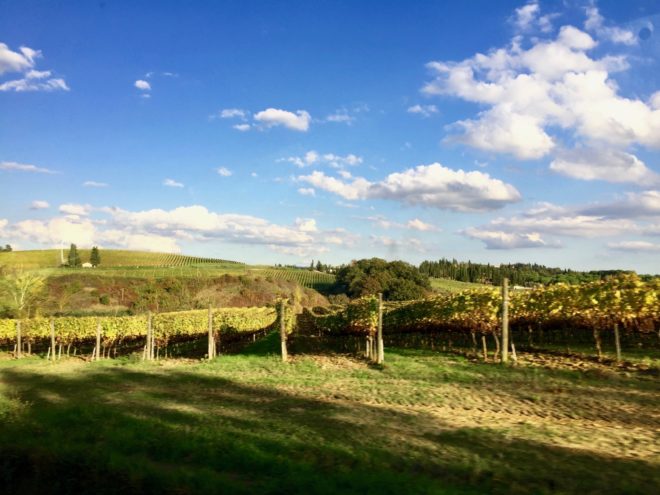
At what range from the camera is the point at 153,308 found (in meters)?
81.3

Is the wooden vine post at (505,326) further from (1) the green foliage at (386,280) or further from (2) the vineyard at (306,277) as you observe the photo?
(2) the vineyard at (306,277)

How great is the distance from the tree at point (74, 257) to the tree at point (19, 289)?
51.1 metres

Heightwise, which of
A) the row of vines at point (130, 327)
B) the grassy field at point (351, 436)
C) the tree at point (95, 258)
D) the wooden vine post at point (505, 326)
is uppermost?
the tree at point (95, 258)

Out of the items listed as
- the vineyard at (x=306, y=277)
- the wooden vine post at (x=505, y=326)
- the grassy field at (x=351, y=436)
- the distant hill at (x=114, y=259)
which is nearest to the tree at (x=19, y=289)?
the distant hill at (x=114, y=259)

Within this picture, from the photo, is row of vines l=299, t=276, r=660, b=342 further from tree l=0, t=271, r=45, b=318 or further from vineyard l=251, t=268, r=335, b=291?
vineyard l=251, t=268, r=335, b=291

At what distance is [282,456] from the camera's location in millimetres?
7656

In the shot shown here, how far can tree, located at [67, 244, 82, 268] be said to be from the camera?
114525mm

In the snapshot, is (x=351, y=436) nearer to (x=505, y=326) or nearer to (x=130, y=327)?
(x=505, y=326)

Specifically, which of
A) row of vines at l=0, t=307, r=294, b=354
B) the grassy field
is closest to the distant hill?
row of vines at l=0, t=307, r=294, b=354

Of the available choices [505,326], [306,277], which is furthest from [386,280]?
[505,326]

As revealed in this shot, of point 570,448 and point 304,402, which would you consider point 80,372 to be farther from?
point 570,448

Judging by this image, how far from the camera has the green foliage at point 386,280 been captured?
83.9 m

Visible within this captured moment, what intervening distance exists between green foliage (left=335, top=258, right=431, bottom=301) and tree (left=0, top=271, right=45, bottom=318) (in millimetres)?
48782

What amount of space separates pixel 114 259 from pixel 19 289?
63419 mm
